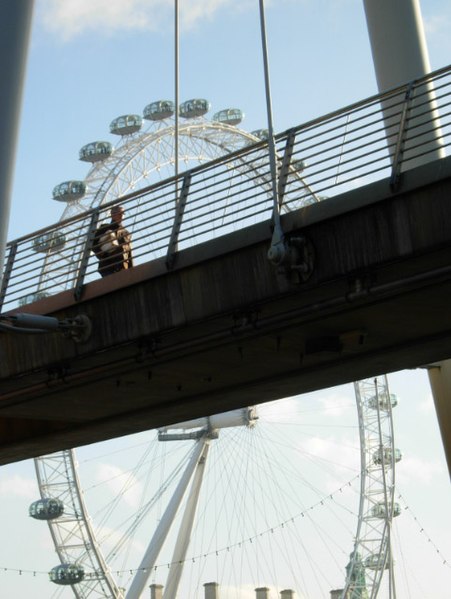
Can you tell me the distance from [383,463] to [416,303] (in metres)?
45.1

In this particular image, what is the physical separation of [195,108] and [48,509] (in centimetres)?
1818

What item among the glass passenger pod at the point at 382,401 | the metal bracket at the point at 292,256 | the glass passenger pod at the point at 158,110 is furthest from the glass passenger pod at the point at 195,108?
the metal bracket at the point at 292,256

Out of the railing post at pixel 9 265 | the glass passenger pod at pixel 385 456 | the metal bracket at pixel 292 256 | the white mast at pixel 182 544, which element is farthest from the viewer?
the glass passenger pod at pixel 385 456

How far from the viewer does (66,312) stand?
17750mm

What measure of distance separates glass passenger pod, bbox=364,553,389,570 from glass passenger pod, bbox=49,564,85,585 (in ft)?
51.5

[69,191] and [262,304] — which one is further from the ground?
[69,191]

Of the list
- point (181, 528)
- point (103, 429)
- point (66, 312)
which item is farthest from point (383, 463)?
point (66, 312)

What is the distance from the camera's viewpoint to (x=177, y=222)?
16.6m

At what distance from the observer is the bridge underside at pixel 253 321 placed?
46.3 feet

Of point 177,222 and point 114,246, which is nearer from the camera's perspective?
point 177,222

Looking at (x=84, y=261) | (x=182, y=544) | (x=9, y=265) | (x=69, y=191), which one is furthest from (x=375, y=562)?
(x=84, y=261)

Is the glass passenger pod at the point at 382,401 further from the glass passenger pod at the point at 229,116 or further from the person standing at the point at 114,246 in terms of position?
the person standing at the point at 114,246

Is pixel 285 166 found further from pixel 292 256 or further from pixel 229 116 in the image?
pixel 229 116

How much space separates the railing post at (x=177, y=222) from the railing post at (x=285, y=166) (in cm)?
147
